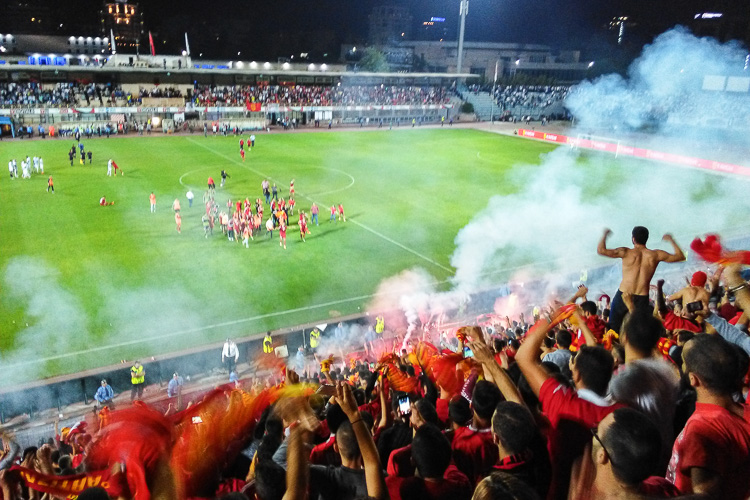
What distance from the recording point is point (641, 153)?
3950cm

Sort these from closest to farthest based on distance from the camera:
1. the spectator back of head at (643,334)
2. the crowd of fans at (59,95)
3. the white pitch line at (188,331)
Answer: the spectator back of head at (643,334), the white pitch line at (188,331), the crowd of fans at (59,95)

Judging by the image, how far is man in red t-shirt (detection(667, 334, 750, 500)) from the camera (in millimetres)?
2811

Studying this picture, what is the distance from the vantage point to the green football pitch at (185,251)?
1474cm

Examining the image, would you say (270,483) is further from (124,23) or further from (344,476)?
(124,23)

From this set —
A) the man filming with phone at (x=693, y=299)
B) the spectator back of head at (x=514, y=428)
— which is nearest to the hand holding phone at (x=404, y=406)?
the spectator back of head at (x=514, y=428)

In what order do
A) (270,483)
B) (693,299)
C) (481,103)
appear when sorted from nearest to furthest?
(270,483) < (693,299) < (481,103)

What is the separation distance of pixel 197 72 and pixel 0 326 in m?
49.9

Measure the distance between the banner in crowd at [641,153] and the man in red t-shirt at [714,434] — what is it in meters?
35.9

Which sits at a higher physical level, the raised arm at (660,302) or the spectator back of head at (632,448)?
the spectator back of head at (632,448)

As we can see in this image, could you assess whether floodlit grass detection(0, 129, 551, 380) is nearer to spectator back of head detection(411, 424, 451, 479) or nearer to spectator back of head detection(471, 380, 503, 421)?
spectator back of head detection(471, 380, 503, 421)

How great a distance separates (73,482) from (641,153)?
1663 inches

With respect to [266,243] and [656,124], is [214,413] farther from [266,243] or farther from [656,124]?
[656,124]

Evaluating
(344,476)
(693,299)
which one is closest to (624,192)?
(693,299)

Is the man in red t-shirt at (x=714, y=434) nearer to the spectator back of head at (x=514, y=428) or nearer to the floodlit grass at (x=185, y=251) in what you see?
the spectator back of head at (x=514, y=428)
